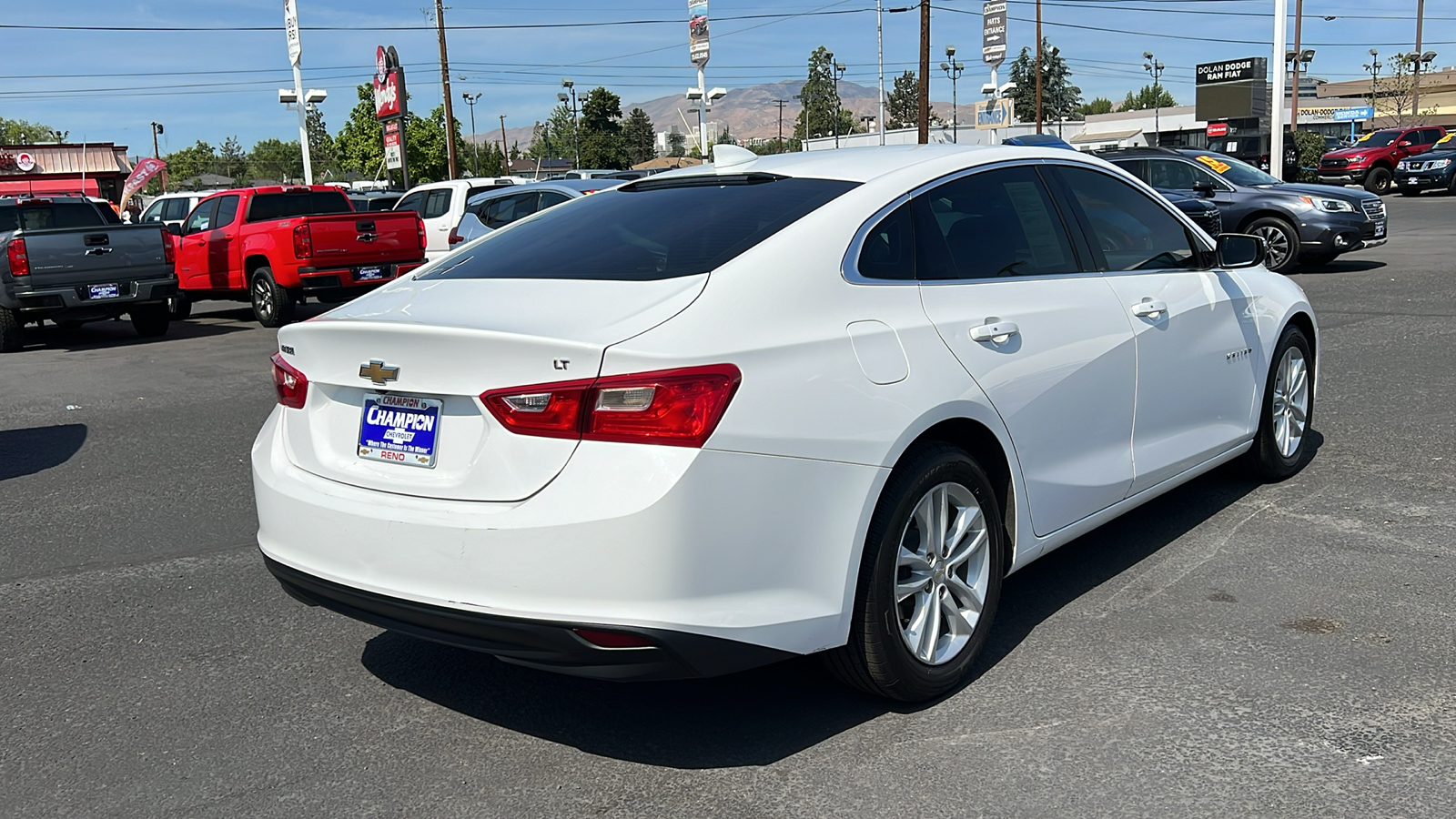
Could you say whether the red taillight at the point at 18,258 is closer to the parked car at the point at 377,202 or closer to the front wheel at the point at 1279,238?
the parked car at the point at 377,202

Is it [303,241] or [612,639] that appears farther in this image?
[303,241]

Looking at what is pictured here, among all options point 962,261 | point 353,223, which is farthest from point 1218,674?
point 353,223

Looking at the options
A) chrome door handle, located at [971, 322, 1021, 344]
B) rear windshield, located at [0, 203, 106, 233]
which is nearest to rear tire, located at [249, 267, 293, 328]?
rear windshield, located at [0, 203, 106, 233]

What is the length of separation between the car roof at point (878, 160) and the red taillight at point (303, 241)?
11402mm

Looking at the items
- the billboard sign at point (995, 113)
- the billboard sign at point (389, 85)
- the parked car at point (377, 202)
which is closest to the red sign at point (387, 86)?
the billboard sign at point (389, 85)

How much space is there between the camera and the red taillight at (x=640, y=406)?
2.95m

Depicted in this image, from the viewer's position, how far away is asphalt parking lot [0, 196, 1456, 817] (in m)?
3.17

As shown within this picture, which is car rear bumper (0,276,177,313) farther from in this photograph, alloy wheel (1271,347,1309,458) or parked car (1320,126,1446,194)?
parked car (1320,126,1446,194)

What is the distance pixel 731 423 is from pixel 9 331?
1361 cm

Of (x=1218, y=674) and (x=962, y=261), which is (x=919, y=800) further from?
(x=962, y=261)

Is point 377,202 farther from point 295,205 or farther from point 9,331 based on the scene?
point 9,331

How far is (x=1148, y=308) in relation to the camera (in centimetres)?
460

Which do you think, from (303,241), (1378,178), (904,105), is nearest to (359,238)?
(303,241)

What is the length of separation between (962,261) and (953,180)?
1.07 feet
